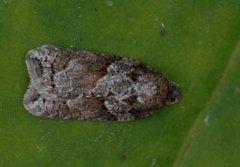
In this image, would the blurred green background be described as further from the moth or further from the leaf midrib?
the moth

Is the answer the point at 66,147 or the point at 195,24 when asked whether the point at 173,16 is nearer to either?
the point at 195,24

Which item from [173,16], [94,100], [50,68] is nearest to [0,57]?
[50,68]

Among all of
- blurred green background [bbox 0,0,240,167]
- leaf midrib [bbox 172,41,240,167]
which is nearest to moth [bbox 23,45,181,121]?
blurred green background [bbox 0,0,240,167]

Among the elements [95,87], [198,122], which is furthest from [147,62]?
[198,122]

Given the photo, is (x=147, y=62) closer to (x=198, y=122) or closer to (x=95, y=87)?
(x=95, y=87)

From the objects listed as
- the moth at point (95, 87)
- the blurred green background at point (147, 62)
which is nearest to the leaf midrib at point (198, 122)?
the blurred green background at point (147, 62)

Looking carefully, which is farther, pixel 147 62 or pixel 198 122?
pixel 147 62
